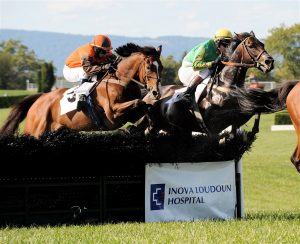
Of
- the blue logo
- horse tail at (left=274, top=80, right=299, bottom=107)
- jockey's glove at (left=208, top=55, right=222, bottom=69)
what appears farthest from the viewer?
jockey's glove at (left=208, top=55, right=222, bottom=69)

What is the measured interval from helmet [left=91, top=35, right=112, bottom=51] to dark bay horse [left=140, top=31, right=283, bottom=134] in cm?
112

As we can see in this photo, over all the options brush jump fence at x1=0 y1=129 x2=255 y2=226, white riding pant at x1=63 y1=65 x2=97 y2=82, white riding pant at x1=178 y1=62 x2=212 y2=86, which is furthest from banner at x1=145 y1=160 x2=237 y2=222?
white riding pant at x1=63 y1=65 x2=97 y2=82

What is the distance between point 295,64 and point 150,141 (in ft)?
207

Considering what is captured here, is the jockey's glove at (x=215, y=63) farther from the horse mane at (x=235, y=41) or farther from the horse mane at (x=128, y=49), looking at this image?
the horse mane at (x=128, y=49)

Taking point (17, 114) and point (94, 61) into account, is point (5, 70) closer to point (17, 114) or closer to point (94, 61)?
point (17, 114)

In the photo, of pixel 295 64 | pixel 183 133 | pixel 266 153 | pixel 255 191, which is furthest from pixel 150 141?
pixel 295 64

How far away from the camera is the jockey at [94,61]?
35.0 feet

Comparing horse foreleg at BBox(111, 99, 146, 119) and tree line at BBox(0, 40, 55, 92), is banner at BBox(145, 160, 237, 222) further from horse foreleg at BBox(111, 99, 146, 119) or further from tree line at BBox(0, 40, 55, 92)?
tree line at BBox(0, 40, 55, 92)

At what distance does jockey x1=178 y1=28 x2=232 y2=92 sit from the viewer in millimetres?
10992

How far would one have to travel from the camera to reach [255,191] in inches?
677

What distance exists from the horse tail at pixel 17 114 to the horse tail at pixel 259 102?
134 inches

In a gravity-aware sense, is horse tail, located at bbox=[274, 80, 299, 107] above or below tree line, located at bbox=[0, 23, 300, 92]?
above

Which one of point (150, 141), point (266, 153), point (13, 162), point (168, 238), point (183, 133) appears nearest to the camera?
point (168, 238)

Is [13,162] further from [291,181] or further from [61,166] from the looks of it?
[291,181]
